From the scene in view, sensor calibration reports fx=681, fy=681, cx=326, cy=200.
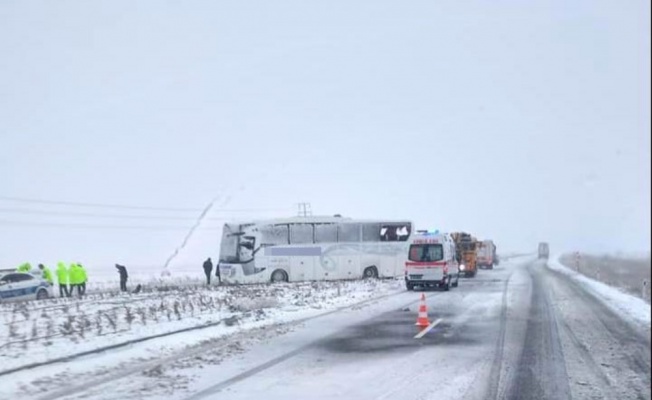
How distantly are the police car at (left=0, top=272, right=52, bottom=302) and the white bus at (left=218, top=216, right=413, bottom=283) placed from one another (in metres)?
14.3

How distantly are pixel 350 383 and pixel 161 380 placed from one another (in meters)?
2.75

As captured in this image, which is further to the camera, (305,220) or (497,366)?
(305,220)

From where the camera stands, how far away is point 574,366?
11195 mm

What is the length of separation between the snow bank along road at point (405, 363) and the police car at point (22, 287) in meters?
7.47

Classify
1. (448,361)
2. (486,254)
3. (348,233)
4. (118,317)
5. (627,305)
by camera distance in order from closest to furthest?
(448,361) < (118,317) < (627,305) < (348,233) < (486,254)

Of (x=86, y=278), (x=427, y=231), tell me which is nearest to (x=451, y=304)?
(x=427, y=231)

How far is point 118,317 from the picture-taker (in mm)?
16984

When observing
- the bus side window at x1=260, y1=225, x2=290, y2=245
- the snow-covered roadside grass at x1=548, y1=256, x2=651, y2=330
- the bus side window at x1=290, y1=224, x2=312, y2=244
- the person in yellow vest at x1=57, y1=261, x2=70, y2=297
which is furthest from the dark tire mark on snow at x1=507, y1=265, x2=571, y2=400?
the bus side window at x1=260, y1=225, x2=290, y2=245

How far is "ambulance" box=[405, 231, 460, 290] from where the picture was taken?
32.1m

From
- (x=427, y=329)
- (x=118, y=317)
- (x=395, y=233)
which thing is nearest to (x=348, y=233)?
(x=395, y=233)

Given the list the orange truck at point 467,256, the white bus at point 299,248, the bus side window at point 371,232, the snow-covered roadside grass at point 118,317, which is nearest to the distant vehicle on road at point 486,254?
the orange truck at point 467,256

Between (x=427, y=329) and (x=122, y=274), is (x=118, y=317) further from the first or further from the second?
(x=427, y=329)

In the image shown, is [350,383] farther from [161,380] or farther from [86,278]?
[86,278]

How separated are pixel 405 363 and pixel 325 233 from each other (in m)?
24.6
